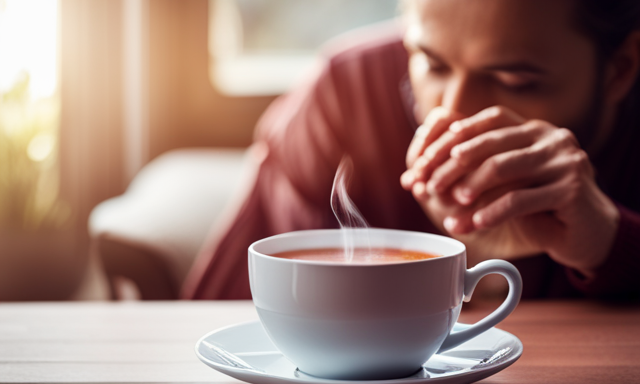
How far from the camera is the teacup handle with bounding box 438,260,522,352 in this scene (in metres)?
0.40

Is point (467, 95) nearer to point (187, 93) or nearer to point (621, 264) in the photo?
point (621, 264)

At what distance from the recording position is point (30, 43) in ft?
6.24

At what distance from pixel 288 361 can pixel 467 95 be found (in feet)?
1.67

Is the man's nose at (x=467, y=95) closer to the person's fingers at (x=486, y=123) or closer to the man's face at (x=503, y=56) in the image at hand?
the man's face at (x=503, y=56)

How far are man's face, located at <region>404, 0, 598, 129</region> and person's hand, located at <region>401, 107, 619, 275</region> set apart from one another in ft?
0.50

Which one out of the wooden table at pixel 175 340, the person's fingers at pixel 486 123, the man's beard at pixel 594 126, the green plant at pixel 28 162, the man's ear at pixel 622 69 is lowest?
the green plant at pixel 28 162

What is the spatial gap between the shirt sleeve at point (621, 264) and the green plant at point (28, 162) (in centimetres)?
174

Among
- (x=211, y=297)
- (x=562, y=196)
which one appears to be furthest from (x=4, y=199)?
(x=562, y=196)

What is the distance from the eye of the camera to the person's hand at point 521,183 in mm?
619

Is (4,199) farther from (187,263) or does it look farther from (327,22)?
(327,22)

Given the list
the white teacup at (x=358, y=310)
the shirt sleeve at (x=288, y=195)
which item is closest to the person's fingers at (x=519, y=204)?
the white teacup at (x=358, y=310)

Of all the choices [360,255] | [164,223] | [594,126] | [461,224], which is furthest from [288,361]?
[164,223]

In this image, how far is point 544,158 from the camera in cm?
63

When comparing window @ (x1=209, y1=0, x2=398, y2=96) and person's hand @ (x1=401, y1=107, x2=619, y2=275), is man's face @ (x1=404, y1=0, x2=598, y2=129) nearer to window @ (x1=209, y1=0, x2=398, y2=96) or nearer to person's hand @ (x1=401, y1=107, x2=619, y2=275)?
person's hand @ (x1=401, y1=107, x2=619, y2=275)
